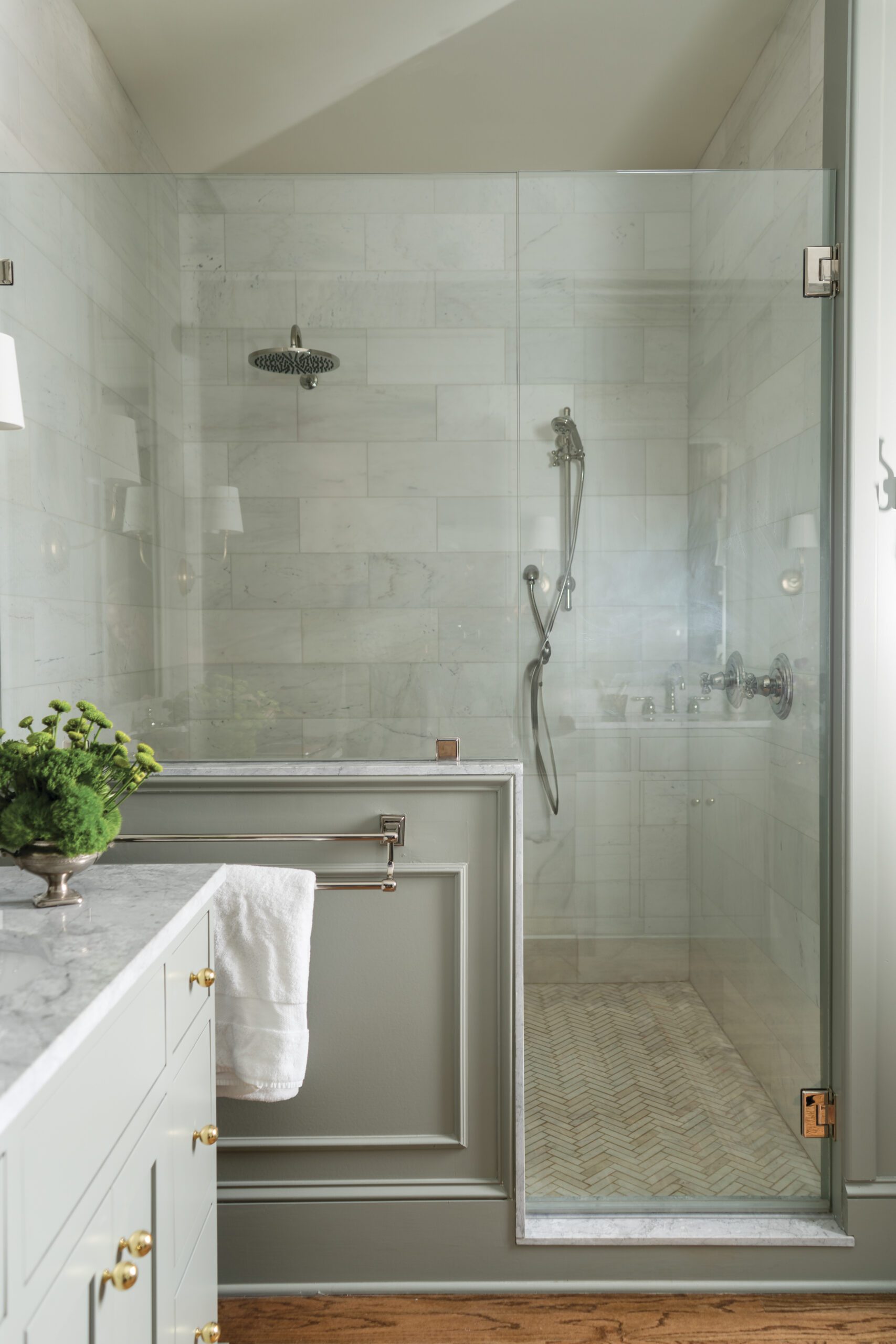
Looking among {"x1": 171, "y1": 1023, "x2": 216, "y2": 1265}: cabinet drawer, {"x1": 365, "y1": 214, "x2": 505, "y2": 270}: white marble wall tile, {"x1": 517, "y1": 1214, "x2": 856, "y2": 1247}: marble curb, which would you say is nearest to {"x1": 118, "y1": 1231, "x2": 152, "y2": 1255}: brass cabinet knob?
{"x1": 171, "y1": 1023, "x2": 216, "y2": 1265}: cabinet drawer

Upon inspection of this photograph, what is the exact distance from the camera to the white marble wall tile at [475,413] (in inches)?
71.4

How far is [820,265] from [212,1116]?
1.96m

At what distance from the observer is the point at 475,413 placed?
182 centimetres

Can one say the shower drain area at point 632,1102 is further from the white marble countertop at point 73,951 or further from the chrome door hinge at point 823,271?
the chrome door hinge at point 823,271

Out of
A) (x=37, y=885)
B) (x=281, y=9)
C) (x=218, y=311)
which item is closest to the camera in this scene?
(x=37, y=885)

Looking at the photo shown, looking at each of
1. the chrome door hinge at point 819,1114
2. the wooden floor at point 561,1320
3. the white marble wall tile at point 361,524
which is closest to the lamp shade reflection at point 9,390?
the white marble wall tile at point 361,524

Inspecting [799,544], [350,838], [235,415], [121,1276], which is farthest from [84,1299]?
[799,544]

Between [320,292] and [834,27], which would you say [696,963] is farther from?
[834,27]

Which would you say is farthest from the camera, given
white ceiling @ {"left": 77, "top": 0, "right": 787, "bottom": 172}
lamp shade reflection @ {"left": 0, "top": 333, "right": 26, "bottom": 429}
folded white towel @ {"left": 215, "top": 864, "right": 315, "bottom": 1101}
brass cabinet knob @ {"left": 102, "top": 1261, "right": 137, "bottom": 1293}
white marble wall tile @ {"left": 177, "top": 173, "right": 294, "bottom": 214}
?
white ceiling @ {"left": 77, "top": 0, "right": 787, "bottom": 172}

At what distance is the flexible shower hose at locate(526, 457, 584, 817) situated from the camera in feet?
6.03

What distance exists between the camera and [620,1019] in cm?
184

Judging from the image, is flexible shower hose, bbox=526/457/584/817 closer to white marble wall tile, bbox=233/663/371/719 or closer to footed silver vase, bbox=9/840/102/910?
white marble wall tile, bbox=233/663/371/719

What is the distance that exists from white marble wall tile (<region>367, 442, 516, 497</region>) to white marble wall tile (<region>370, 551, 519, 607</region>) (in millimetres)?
127

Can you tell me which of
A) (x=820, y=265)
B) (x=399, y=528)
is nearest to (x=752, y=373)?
(x=820, y=265)
